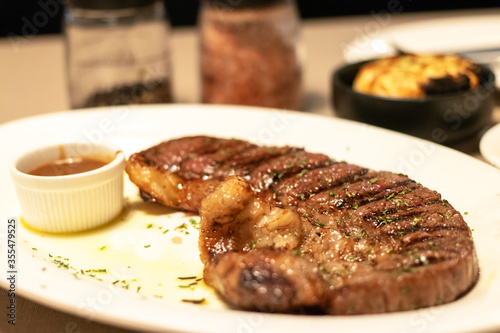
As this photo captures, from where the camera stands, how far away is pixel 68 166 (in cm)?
344

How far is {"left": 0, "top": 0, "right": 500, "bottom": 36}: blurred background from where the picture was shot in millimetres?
8258

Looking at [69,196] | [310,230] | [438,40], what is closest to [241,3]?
[69,196]

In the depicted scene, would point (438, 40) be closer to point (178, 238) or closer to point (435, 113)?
point (435, 113)

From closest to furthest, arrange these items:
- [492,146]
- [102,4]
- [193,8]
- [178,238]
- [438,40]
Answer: [178,238] < [492,146] < [102,4] < [438,40] < [193,8]

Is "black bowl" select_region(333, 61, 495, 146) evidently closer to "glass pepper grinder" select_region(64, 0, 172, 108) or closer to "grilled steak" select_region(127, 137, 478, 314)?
"grilled steak" select_region(127, 137, 478, 314)

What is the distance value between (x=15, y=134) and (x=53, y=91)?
207 centimetres

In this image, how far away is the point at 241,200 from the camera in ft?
8.52

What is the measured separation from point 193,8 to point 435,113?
5.75m

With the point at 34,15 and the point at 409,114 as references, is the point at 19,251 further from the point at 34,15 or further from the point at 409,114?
the point at 34,15

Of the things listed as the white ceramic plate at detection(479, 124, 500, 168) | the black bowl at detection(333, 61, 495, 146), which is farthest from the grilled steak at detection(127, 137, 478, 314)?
the black bowl at detection(333, 61, 495, 146)

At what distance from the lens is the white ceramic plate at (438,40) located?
220 inches

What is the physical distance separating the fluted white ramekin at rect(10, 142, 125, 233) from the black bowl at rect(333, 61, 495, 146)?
1819 mm

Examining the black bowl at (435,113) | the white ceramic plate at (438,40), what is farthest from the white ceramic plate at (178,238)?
the white ceramic plate at (438,40)

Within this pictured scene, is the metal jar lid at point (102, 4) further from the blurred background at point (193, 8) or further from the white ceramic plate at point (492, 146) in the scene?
the blurred background at point (193, 8)
